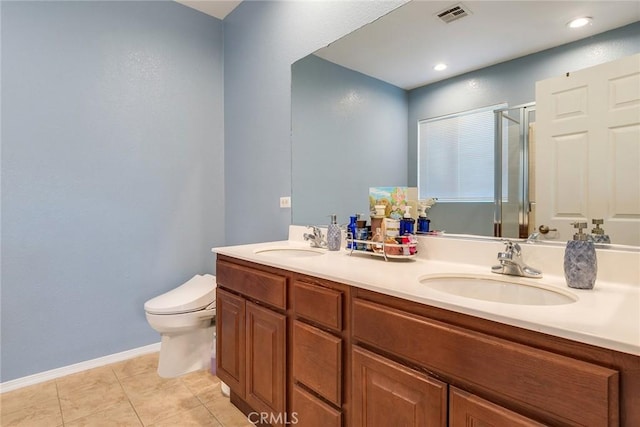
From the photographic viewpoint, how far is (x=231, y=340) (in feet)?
5.43

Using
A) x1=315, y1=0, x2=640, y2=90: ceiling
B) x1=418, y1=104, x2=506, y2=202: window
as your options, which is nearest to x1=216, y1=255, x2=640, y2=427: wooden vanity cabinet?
x1=418, y1=104, x2=506, y2=202: window

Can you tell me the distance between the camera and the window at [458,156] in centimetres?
132

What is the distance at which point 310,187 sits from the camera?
2.07m

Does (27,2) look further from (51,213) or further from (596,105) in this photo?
(596,105)

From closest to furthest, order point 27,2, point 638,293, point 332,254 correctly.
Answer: point 638,293, point 332,254, point 27,2

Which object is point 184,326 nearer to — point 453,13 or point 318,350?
point 318,350

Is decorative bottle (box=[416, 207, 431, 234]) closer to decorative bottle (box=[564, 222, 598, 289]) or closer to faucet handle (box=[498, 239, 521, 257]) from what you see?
faucet handle (box=[498, 239, 521, 257])

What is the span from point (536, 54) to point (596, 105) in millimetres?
Answer: 274

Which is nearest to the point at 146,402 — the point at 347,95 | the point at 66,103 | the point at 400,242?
the point at 400,242

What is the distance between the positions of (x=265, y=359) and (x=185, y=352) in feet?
3.25

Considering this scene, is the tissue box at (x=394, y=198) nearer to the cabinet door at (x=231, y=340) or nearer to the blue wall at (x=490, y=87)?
the blue wall at (x=490, y=87)

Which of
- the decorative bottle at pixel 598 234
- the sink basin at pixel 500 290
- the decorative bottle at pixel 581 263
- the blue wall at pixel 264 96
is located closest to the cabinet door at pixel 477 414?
the sink basin at pixel 500 290

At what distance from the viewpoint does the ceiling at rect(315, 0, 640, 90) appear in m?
1.06

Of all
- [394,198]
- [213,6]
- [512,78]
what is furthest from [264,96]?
[512,78]
